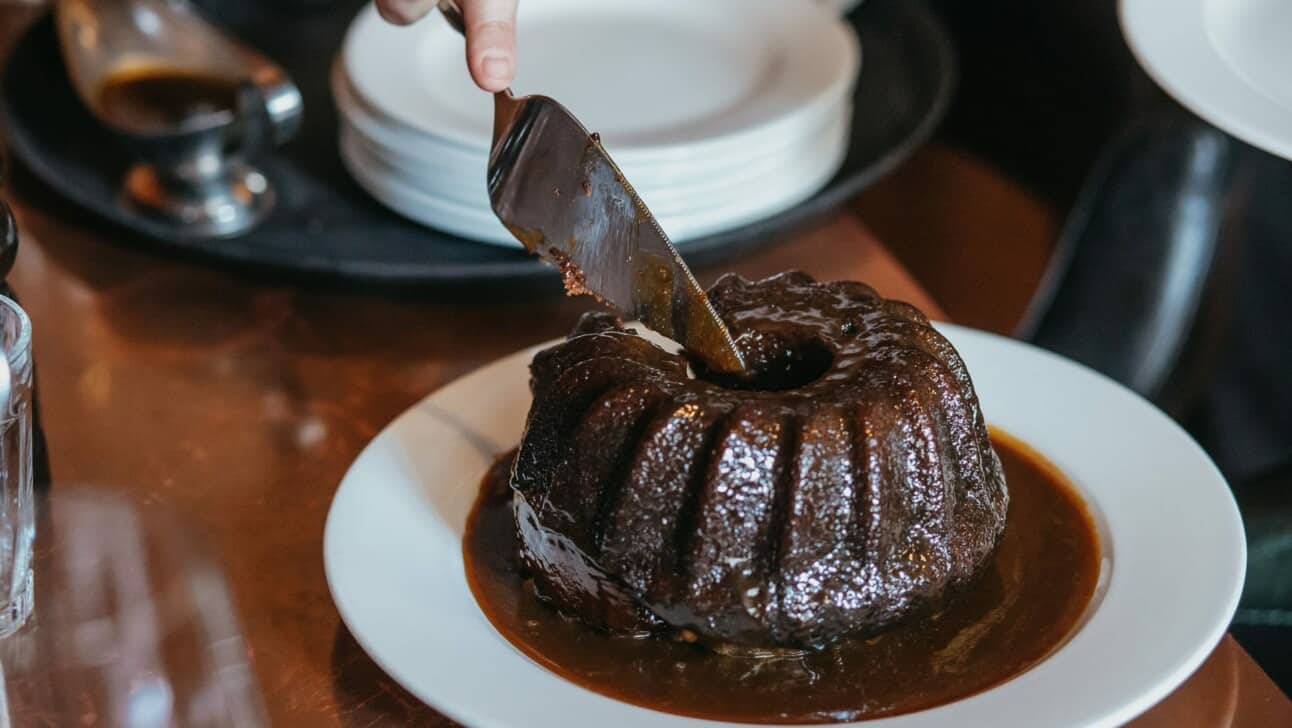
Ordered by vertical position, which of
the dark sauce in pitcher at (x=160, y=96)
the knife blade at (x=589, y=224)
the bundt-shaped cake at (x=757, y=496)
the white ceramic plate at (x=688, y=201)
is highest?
the knife blade at (x=589, y=224)

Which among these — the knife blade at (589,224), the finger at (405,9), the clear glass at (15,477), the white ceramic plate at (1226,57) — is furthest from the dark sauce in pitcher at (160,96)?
the white ceramic plate at (1226,57)

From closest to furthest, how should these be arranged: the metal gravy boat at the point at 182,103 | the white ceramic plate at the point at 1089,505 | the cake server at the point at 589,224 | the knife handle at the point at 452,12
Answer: the white ceramic plate at the point at 1089,505, the cake server at the point at 589,224, the knife handle at the point at 452,12, the metal gravy boat at the point at 182,103

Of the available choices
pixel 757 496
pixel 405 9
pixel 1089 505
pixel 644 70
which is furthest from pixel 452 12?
pixel 1089 505

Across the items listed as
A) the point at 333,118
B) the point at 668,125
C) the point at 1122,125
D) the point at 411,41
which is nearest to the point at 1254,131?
the point at 668,125


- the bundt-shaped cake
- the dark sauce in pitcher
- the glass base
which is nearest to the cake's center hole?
the bundt-shaped cake

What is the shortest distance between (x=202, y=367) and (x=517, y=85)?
2.26ft

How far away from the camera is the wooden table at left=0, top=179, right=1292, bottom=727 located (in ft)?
4.32

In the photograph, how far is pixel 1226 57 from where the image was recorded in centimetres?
157

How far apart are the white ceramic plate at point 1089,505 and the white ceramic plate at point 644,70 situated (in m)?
0.46

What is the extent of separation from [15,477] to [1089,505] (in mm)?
1083

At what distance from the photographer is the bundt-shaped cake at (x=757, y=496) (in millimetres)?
1223

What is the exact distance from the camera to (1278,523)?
1665 millimetres

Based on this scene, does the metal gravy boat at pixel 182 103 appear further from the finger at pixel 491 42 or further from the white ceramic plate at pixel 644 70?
the finger at pixel 491 42

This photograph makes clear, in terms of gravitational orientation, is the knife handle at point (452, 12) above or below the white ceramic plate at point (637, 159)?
above
